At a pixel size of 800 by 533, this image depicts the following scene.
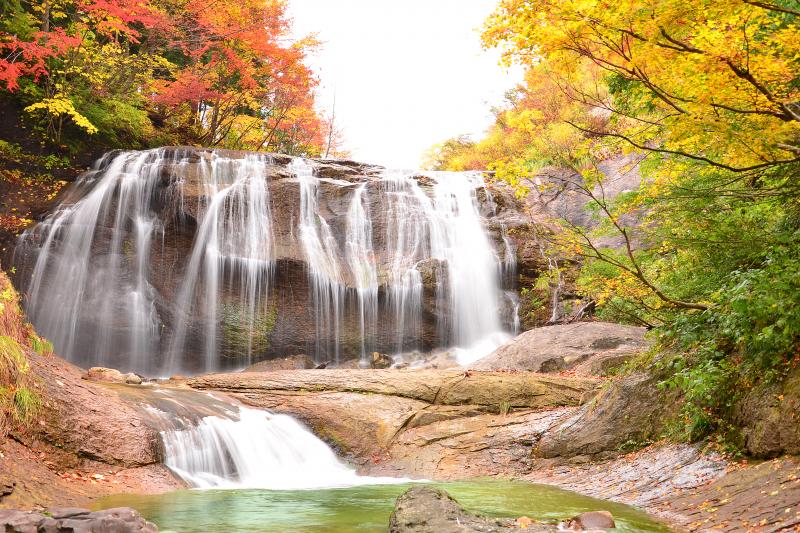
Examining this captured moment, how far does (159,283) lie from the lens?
16.8 meters

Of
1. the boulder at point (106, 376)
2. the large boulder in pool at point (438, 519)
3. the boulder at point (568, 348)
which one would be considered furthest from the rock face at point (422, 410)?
the large boulder in pool at point (438, 519)

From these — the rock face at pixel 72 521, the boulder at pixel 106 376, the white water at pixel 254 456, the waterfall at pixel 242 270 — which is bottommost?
the white water at pixel 254 456

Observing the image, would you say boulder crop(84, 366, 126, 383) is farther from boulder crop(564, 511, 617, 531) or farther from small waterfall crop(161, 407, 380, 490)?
boulder crop(564, 511, 617, 531)

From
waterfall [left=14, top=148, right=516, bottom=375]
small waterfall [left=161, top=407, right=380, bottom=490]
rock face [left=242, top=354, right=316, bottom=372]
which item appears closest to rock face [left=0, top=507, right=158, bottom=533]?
small waterfall [left=161, top=407, right=380, bottom=490]

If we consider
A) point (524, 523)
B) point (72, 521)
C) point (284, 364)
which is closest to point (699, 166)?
point (524, 523)

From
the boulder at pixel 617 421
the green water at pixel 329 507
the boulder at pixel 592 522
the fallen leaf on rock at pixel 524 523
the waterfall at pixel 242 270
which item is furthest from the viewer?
the waterfall at pixel 242 270

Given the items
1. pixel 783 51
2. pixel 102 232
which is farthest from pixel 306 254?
pixel 783 51

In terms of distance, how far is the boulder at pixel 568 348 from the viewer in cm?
1265

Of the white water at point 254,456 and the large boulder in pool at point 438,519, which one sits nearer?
the large boulder in pool at point 438,519

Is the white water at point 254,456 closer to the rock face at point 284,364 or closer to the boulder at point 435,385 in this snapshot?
the boulder at point 435,385

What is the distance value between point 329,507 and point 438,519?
7.82 ft

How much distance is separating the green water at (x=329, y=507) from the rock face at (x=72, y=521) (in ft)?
3.18

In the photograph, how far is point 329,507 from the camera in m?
6.82

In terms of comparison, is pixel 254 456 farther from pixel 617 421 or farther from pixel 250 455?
pixel 617 421
